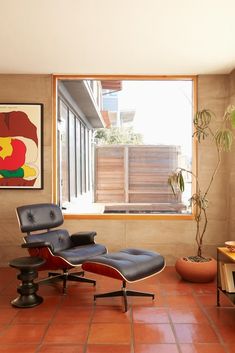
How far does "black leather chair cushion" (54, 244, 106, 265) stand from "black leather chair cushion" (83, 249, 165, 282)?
176 millimetres

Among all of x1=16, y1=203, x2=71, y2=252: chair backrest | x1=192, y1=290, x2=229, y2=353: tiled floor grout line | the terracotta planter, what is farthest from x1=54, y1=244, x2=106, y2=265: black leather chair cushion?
x1=192, y1=290, x2=229, y2=353: tiled floor grout line

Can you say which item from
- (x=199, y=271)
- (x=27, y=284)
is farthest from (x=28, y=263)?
(x=199, y=271)

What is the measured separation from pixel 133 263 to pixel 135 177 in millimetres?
1881

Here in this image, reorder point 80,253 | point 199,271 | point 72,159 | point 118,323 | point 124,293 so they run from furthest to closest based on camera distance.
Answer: point 72,159
point 199,271
point 80,253
point 124,293
point 118,323

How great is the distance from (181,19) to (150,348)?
2.59m

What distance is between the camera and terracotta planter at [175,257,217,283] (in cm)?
375

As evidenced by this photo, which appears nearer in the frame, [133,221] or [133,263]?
[133,263]

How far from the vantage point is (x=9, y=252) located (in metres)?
4.45

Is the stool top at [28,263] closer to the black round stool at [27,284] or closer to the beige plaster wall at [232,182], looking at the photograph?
the black round stool at [27,284]

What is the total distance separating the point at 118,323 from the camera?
9.25 feet

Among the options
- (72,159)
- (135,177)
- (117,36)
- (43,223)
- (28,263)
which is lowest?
(28,263)

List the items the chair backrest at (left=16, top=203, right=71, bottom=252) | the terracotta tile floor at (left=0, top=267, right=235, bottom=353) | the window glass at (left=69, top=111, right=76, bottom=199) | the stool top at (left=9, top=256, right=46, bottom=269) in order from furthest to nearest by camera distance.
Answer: the window glass at (left=69, top=111, right=76, bottom=199)
the chair backrest at (left=16, top=203, right=71, bottom=252)
the stool top at (left=9, top=256, right=46, bottom=269)
the terracotta tile floor at (left=0, top=267, right=235, bottom=353)

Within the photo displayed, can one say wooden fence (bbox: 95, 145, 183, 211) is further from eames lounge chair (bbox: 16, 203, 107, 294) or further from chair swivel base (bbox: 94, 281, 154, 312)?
chair swivel base (bbox: 94, 281, 154, 312)

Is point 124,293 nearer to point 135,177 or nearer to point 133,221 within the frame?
point 133,221
